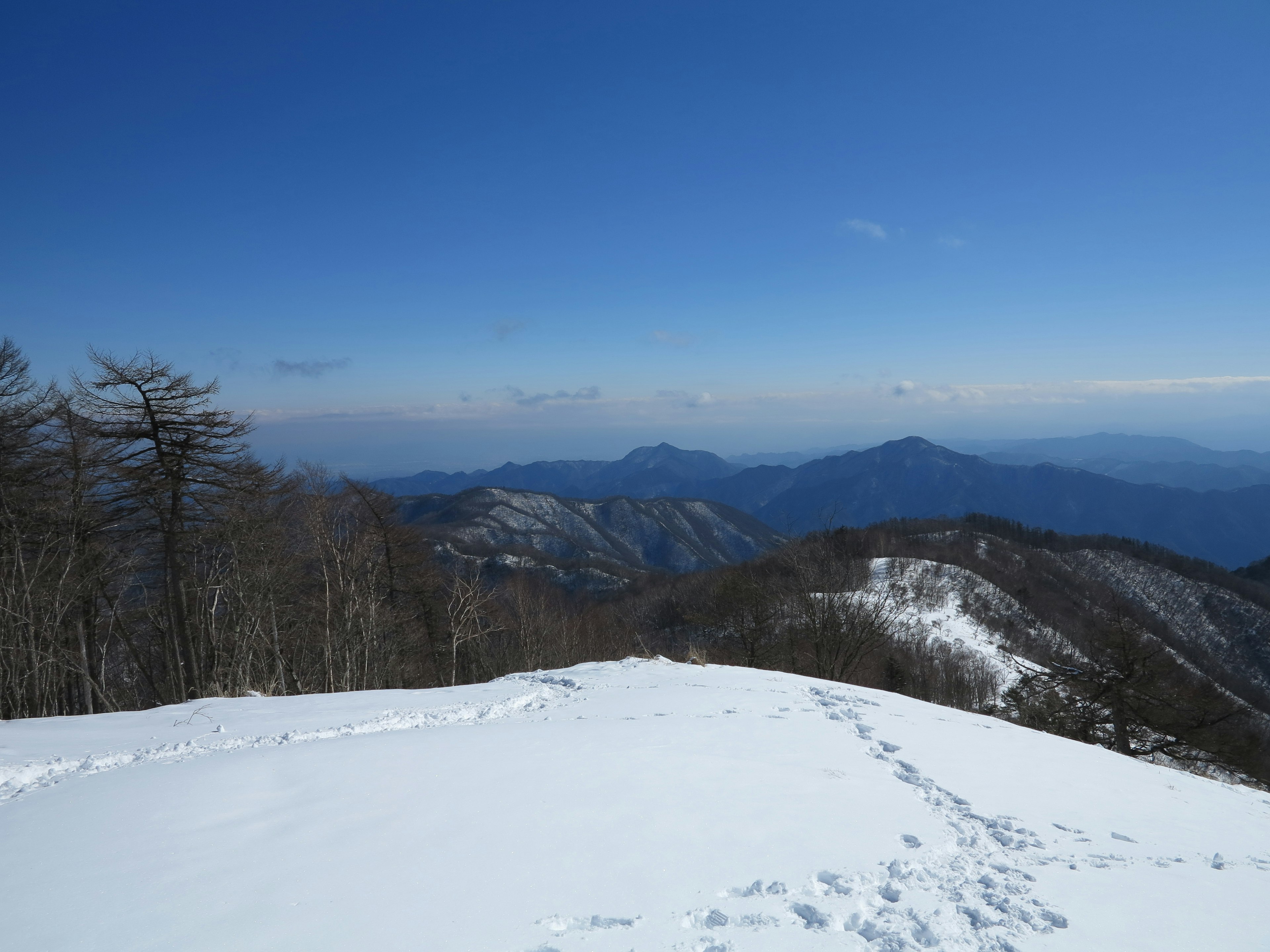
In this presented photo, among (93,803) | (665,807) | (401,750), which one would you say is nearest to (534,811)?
(665,807)

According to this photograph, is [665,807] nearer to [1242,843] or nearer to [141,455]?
[1242,843]

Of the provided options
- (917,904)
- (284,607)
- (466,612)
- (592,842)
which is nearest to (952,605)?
(466,612)

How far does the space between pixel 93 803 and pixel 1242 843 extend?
11.0 m

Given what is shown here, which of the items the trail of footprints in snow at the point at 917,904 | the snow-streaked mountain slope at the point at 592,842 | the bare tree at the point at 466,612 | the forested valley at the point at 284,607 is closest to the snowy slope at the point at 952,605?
the forested valley at the point at 284,607

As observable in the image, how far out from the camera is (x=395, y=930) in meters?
3.60

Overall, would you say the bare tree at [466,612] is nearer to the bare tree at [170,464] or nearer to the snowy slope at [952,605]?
the bare tree at [170,464]

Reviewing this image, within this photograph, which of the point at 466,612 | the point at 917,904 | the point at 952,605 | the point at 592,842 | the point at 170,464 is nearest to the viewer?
the point at 917,904

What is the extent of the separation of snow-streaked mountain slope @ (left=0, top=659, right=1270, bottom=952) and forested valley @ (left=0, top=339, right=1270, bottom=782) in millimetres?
6934

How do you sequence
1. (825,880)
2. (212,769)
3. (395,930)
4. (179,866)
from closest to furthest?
(395,930)
(179,866)
(825,880)
(212,769)

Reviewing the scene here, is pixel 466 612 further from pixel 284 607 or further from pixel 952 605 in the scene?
pixel 952 605

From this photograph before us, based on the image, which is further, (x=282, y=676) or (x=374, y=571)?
(x=374, y=571)

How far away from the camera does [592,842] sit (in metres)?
4.75

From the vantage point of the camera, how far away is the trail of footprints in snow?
3.93 meters

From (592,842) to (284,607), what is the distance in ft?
59.5
